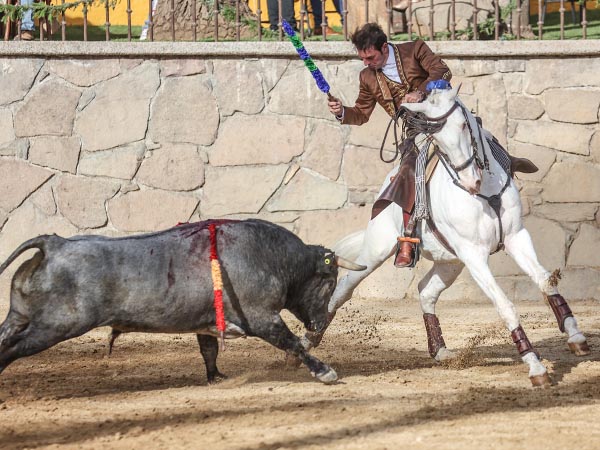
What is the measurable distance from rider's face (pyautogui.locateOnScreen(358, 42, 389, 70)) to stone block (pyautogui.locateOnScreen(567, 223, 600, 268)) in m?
3.32

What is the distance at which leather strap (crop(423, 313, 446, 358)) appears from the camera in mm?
7707

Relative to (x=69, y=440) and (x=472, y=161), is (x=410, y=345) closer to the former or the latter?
(x=472, y=161)

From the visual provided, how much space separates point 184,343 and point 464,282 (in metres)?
2.85

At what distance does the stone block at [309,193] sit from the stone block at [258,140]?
0.22 meters

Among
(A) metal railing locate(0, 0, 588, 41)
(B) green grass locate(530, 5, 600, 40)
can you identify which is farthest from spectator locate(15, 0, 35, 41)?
(B) green grass locate(530, 5, 600, 40)

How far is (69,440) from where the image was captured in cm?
541

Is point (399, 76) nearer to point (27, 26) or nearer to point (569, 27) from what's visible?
point (27, 26)

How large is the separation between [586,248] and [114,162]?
13.8 ft

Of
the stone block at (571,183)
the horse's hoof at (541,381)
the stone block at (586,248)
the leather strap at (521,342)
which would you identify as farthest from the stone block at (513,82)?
the horse's hoof at (541,381)

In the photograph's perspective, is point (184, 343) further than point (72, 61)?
No

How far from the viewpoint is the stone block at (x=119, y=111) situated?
1035 centimetres

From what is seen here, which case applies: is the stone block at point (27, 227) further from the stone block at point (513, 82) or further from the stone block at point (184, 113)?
the stone block at point (513, 82)

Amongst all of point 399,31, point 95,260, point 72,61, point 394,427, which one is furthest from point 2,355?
point 399,31

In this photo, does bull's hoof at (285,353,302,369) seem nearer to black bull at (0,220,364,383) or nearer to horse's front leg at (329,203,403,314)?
black bull at (0,220,364,383)
